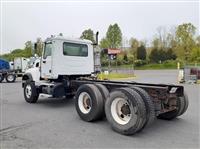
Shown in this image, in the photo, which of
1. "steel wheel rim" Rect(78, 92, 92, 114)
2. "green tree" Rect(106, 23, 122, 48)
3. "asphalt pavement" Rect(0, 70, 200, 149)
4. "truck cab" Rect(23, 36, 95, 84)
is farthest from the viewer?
"green tree" Rect(106, 23, 122, 48)

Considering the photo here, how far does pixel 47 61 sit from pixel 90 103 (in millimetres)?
3265

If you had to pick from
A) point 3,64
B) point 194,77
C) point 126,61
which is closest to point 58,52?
point 194,77

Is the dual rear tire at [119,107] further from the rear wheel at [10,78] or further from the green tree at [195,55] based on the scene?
the green tree at [195,55]

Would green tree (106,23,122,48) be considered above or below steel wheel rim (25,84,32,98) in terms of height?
above

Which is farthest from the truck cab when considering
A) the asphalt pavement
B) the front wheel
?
the asphalt pavement

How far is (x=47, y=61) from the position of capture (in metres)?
9.04

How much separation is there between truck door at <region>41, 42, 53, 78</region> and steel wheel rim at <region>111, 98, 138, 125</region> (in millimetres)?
3879

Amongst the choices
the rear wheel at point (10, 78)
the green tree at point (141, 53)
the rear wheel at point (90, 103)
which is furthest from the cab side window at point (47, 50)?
the green tree at point (141, 53)

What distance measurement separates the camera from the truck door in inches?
351

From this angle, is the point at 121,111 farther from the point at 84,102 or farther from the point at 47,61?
the point at 47,61

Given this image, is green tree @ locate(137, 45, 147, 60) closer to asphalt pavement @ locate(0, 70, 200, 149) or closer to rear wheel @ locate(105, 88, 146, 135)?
asphalt pavement @ locate(0, 70, 200, 149)

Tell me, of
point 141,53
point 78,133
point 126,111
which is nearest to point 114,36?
point 141,53

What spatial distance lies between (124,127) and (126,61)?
57.4m

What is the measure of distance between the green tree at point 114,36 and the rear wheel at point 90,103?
53.6 m
